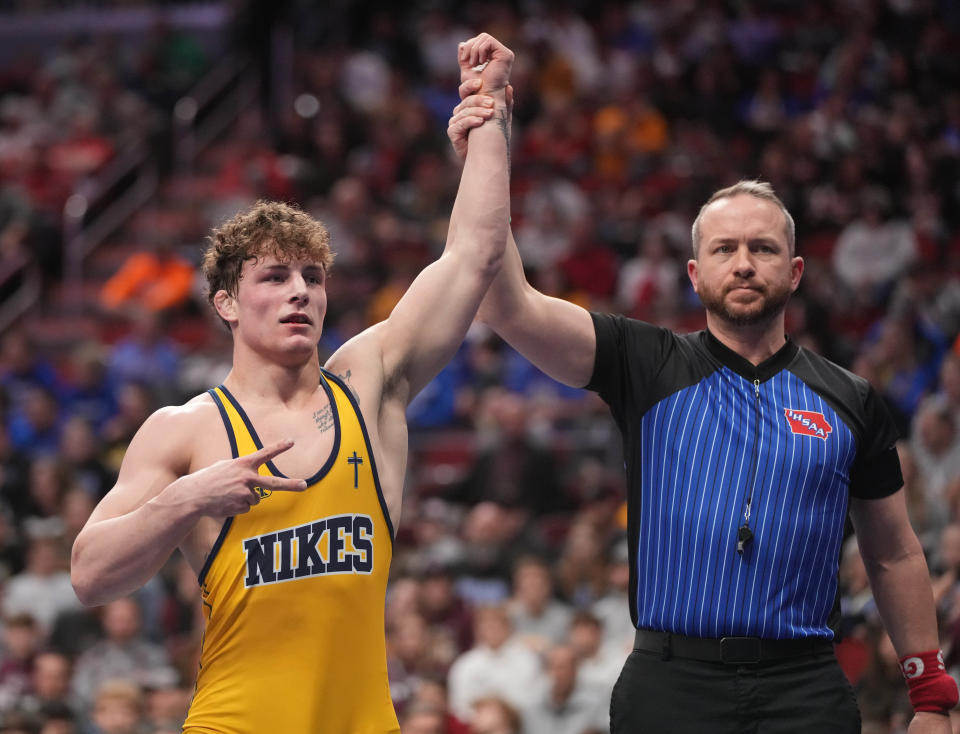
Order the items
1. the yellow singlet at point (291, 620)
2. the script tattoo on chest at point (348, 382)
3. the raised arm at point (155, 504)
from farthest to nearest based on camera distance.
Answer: the script tattoo on chest at point (348, 382)
the yellow singlet at point (291, 620)
the raised arm at point (155, 504)

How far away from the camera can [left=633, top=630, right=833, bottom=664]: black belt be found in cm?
354

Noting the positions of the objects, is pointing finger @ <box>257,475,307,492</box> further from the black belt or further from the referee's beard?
the referee's beard

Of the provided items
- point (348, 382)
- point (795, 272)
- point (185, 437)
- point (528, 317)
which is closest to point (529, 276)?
point (795, 272)

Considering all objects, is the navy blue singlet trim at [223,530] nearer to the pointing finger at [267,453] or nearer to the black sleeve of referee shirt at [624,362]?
the pointing finger at [267,453]

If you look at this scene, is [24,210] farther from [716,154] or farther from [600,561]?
[600,561]

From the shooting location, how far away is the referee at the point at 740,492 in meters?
3.57

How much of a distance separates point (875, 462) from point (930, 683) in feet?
2.33

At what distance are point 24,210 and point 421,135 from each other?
4810mm

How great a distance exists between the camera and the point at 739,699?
352cm

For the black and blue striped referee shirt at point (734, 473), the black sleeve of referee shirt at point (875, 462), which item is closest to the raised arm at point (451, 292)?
the black and blue striped referee shirt at point (734, 473)

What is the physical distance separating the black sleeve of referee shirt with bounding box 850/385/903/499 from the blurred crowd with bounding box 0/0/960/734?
195 cm

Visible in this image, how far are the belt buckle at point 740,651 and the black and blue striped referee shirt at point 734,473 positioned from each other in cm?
3

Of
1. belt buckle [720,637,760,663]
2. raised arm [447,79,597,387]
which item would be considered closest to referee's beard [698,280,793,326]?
raised arm [447,79,597,387]

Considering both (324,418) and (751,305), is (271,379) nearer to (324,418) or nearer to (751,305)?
(324,418)
